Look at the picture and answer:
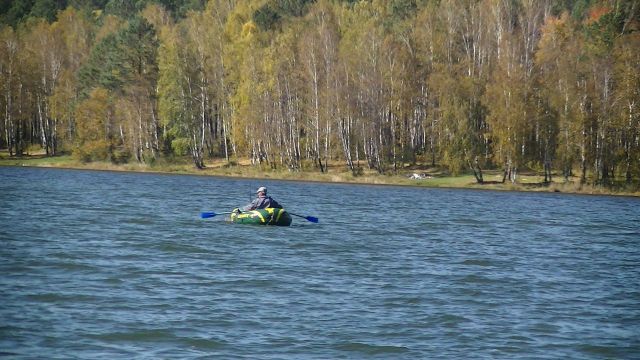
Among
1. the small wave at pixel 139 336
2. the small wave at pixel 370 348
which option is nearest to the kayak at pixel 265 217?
the small wave at pixel 139 336

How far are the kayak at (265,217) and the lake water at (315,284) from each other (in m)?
0.42

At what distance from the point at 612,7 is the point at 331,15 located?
28.9m

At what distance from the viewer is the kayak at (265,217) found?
44.6 metres

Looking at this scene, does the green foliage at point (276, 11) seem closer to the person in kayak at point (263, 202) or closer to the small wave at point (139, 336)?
the person in kayak at point (263, 202)

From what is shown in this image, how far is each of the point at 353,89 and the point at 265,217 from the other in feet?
151

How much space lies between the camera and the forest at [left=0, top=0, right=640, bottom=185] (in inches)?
3091

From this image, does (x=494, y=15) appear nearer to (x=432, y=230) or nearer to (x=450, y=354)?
(x=432, y=230)

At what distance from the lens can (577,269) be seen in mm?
34250

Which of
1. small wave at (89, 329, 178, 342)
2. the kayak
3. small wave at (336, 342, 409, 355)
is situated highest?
the kayak

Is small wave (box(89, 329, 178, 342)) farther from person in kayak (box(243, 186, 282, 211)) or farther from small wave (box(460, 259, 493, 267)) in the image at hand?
person in kayak (box(243, 186, 282, 211))

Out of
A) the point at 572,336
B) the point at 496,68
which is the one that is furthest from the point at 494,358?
the point at 496,68

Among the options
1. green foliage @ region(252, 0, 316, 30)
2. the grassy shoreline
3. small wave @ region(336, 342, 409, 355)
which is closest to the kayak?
small wave @ region(336, 342, 409, 355)

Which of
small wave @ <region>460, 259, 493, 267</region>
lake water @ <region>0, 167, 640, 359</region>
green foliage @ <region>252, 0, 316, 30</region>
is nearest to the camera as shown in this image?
lake water @ <region>0, 167, 640, 359</region>

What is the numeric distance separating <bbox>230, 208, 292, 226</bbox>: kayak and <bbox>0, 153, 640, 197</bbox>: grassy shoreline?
38327 millimetres
